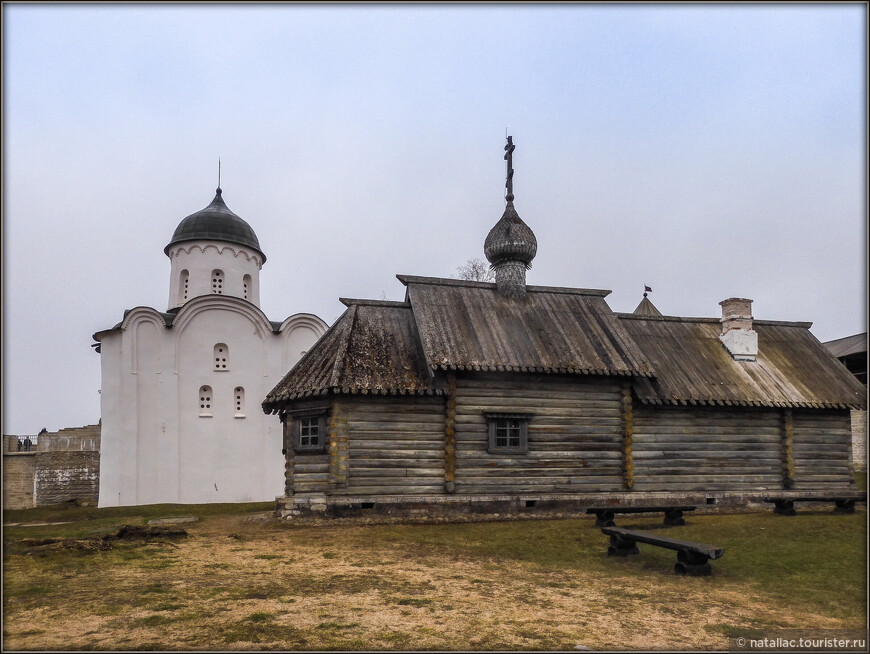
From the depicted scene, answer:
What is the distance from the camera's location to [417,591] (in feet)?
26.8

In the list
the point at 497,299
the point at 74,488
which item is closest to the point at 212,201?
the point at 74,488

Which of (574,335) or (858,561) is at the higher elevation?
(574,335)

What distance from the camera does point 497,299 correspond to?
1920cm

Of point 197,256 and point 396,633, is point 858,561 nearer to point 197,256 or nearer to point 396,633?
point 396,633

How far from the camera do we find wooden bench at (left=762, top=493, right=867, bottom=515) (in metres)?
16.2

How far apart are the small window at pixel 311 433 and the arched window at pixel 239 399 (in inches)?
463

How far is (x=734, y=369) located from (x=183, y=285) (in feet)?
77.8

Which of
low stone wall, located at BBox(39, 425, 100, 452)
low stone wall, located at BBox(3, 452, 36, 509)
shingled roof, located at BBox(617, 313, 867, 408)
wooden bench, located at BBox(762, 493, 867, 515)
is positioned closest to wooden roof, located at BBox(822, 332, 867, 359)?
shingled roof, located at BBox(617, 313, 867, 408)

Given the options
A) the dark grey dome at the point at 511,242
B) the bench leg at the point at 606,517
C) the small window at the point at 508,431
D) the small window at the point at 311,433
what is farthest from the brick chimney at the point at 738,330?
the small window at the point at 311,433

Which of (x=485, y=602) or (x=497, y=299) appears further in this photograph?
(x=497, y=299)

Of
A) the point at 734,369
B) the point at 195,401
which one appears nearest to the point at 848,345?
the point at 734,369

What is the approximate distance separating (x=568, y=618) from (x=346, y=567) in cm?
407

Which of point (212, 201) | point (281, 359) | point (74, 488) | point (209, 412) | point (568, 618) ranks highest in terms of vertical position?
point (212, 201)

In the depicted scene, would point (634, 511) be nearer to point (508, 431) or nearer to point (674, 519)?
point (674, 519)
